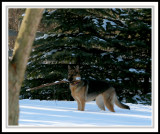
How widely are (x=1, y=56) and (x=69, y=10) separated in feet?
32.2

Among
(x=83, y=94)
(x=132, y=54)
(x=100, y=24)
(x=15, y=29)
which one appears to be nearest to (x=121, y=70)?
(x=132, y=54)

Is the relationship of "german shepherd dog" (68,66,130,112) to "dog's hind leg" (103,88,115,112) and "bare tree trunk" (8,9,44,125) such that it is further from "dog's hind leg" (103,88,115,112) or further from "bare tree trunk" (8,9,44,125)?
"bare tree trunk" (8,9,44,125)

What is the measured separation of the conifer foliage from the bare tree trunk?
28.2ft

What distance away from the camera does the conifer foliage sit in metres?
14.9

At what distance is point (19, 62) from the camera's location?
5.43 m

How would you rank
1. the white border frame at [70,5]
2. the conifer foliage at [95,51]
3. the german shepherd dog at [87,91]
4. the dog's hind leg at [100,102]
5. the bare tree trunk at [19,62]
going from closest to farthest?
1. the white border frame at [70,5]
2. the bare tree trunk at [19,62]
3. the german shepherd dog at [87,91]
4. the dog's hind leg at [100,102]
5. the conifer foliage at [95,51]

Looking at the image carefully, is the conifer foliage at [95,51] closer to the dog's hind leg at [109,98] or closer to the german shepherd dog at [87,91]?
the german shepherd dog at [87,91]

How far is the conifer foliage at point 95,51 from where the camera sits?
14859 mm

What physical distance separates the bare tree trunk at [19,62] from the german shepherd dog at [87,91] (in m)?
3.91

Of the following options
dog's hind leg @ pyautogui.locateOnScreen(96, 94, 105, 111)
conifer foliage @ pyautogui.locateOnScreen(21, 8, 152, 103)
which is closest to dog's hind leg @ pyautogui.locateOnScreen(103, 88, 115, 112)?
dog's hind leg @ pyautogui.locateOnScreen(96, 94, 105, 111)

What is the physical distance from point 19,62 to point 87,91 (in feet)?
14.3

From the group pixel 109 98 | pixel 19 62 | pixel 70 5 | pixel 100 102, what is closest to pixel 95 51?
pixel 100 102

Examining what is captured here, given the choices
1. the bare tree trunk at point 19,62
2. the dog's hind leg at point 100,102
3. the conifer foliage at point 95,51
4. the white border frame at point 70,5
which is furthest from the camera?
the conifer foliage at point 95,51

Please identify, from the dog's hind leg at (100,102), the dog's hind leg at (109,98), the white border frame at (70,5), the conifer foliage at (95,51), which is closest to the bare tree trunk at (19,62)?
the white border frame at (70,5)
